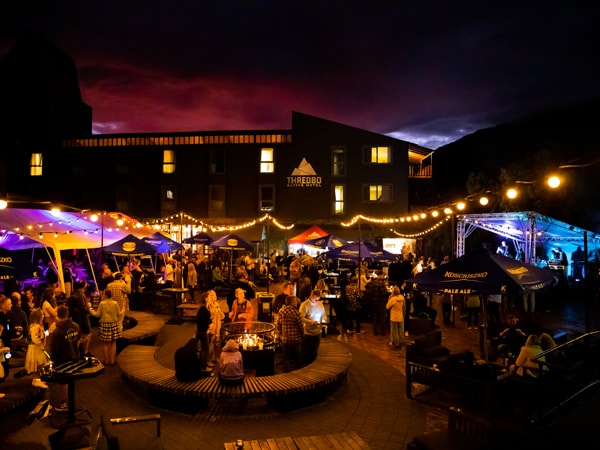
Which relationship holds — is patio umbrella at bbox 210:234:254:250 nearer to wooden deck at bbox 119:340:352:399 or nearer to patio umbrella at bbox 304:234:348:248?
patio umbrella at bbox 304:234:348:248

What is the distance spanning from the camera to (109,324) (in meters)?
9.40

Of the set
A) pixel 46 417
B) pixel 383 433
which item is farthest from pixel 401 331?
pixel 46 417

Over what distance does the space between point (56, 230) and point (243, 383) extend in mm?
12837

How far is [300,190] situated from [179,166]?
893 cm

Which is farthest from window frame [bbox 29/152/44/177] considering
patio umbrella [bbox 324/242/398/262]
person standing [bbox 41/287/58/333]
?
person standing [bbox 41/287/58/333]

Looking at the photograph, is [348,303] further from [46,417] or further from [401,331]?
[46,417]

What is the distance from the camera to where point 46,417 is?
6867 millimetres

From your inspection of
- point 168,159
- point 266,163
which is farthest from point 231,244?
point 168,159

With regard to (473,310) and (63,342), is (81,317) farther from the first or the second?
(473,310)

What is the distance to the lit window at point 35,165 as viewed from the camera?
34.2 meters

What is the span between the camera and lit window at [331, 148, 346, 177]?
106 ft

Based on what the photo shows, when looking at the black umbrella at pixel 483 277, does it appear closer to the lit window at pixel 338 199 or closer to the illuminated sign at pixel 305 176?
the lit window at pixel 338 199

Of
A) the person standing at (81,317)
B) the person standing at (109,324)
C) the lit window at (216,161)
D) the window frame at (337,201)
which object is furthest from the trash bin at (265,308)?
the lit window at (216,161)

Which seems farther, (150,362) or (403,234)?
(403,234)
